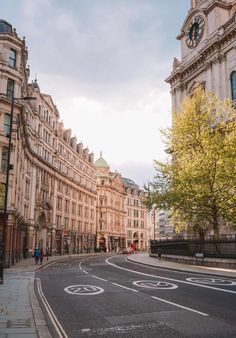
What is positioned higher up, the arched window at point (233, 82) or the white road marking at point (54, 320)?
the arched window at point (233, 82)

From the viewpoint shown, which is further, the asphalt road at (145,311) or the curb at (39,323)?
the asphalt road at (145,311)

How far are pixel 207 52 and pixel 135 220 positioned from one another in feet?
264

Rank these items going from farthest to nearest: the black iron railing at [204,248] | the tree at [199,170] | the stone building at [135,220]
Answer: the stone building at [135,220]
the tree at [199,170]
the black iron railing at [204,248]

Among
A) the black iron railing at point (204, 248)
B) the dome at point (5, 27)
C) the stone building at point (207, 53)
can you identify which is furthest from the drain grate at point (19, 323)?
the dome at point (5, 27)

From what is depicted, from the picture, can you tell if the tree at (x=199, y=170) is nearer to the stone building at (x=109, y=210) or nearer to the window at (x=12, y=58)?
the window at (x=12, y=58)

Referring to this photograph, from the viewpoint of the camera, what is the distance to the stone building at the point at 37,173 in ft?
113

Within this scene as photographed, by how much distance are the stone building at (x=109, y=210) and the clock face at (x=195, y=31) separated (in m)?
54.2

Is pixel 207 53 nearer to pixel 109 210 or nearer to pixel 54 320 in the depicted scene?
pixel 54 320

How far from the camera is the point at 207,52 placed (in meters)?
44.7

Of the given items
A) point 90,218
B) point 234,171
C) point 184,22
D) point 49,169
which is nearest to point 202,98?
point 234,171

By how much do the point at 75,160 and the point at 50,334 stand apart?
69.6 metres

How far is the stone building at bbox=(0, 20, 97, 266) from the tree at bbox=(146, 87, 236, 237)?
43.6ft

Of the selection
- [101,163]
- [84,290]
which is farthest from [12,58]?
[101,163]

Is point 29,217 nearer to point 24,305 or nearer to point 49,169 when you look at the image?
point 49,169
